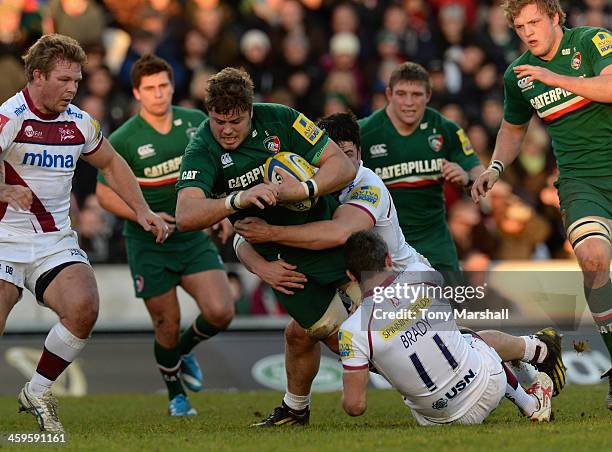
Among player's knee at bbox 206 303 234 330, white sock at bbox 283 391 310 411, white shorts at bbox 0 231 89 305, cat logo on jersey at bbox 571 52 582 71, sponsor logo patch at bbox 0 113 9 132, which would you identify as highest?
cat logo on jersey at bbox 571 52 582 71

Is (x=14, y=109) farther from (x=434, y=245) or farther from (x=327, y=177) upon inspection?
(x=434, y=245)

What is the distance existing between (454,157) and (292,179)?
10.1 feet

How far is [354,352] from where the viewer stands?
803 centimetres

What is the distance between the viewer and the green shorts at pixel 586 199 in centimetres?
961

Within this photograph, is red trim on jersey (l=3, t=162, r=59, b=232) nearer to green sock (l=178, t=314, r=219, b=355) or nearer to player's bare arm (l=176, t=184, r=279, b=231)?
player's bare arm (l=176, t=184, r=279, b=231)

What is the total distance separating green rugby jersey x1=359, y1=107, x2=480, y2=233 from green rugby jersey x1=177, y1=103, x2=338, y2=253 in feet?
7.44

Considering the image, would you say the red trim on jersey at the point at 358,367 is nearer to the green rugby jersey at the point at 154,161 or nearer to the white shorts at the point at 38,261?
the white shorts at the point at 38,261

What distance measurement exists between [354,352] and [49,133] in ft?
9.77

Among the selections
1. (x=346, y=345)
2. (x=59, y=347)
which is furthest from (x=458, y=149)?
(x=59, y=347)

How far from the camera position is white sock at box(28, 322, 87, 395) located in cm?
927

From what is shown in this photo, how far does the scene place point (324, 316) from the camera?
929 centimetres

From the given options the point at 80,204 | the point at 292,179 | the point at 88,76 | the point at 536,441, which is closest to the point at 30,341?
the point at 80,204

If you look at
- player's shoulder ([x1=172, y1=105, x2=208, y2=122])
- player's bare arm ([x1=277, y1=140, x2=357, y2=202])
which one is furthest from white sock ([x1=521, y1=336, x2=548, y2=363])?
player's shoulder ([x1=172, y1=105, x2=208, y2=122])

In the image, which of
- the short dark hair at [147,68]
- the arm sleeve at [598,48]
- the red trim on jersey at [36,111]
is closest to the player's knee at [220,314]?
the short dark hair at [147,68]
